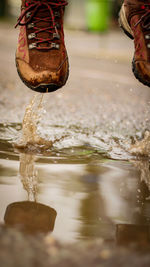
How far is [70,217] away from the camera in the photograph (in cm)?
177

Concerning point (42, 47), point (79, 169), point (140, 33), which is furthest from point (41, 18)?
point (79, 169)

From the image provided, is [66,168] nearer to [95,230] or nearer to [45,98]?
[95,230]

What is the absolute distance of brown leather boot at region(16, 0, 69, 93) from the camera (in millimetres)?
2559

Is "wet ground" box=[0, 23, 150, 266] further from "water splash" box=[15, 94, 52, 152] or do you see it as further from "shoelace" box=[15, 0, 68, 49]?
"shoelace" box=[15, 0, 68, 49]

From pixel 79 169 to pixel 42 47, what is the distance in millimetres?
616

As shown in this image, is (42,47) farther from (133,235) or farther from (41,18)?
(133,235)

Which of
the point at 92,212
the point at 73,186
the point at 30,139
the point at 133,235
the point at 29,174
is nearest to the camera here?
the point at 133,235

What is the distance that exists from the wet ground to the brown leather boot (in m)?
0.27

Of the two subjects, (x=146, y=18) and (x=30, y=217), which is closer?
(x=30, y=217)

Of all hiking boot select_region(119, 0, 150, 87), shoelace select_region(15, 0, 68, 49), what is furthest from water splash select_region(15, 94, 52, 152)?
hiking boot select_region(119, 0, 150, 87)

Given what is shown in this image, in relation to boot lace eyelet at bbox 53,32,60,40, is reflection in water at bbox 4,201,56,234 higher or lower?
lower

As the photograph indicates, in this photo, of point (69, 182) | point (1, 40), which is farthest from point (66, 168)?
point (1, 40)

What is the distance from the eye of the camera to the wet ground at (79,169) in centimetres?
172

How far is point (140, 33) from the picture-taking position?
8.65 ft
